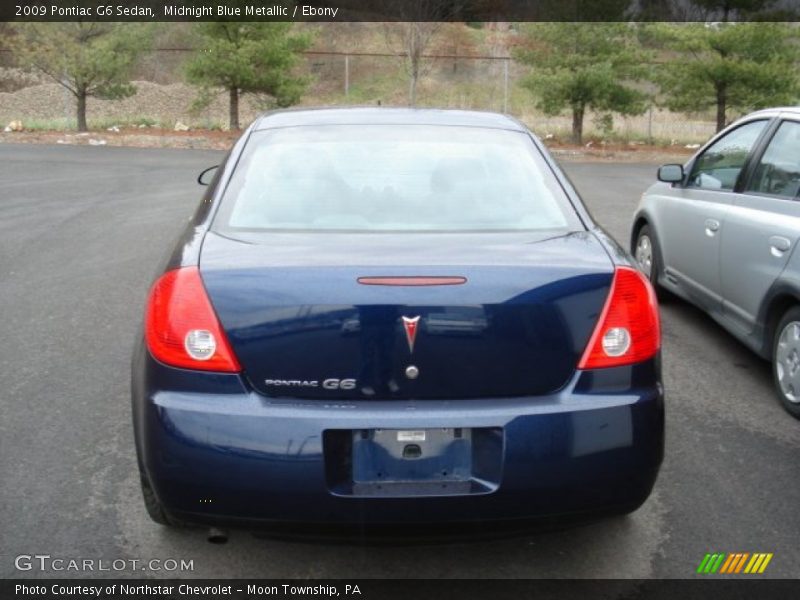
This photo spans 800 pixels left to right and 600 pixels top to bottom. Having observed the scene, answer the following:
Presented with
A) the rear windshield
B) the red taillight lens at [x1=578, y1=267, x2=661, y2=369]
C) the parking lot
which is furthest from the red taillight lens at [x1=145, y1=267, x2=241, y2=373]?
the red taillight lens at [x1=578, y1=267, x2=661, y2=369]

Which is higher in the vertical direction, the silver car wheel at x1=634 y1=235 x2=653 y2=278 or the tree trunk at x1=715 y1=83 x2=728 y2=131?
the tree trunk at x1=715 y1=83 x2=728 y2=131

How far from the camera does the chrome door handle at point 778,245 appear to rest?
4840mm

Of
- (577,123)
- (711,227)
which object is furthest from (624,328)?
(577,123)

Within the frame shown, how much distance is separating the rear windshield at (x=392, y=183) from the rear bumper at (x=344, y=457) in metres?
0.75

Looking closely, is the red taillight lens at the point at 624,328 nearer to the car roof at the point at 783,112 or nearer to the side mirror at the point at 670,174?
the car roof at the point at 783,112

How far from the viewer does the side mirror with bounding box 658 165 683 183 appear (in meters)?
6.48

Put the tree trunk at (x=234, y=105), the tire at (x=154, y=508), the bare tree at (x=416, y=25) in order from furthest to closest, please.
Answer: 1. the bare tree at (x=416, y=25)
2. the tree trunk at (x=234, y=105)
3. the tire at (x=154, y=508)

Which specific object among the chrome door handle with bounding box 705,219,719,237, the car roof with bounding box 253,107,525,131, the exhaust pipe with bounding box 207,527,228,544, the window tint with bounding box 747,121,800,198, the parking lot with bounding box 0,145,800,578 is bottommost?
the parking lot with bounding box 0,145,800,578

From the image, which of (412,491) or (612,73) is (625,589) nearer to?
(412,491)

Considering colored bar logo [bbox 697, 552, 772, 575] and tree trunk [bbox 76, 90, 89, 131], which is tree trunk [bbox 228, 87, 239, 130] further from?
colored bar logo [bbox 697, 552, 772, 575]

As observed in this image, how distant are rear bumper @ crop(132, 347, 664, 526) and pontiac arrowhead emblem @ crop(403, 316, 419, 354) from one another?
19 centimetres

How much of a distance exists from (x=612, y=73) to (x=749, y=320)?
1742 centimetres

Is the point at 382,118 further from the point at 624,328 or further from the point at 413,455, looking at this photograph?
the point at 413,455

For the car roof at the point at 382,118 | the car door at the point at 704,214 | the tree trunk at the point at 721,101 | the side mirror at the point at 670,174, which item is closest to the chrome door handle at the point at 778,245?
the car door at the point at 704,214
